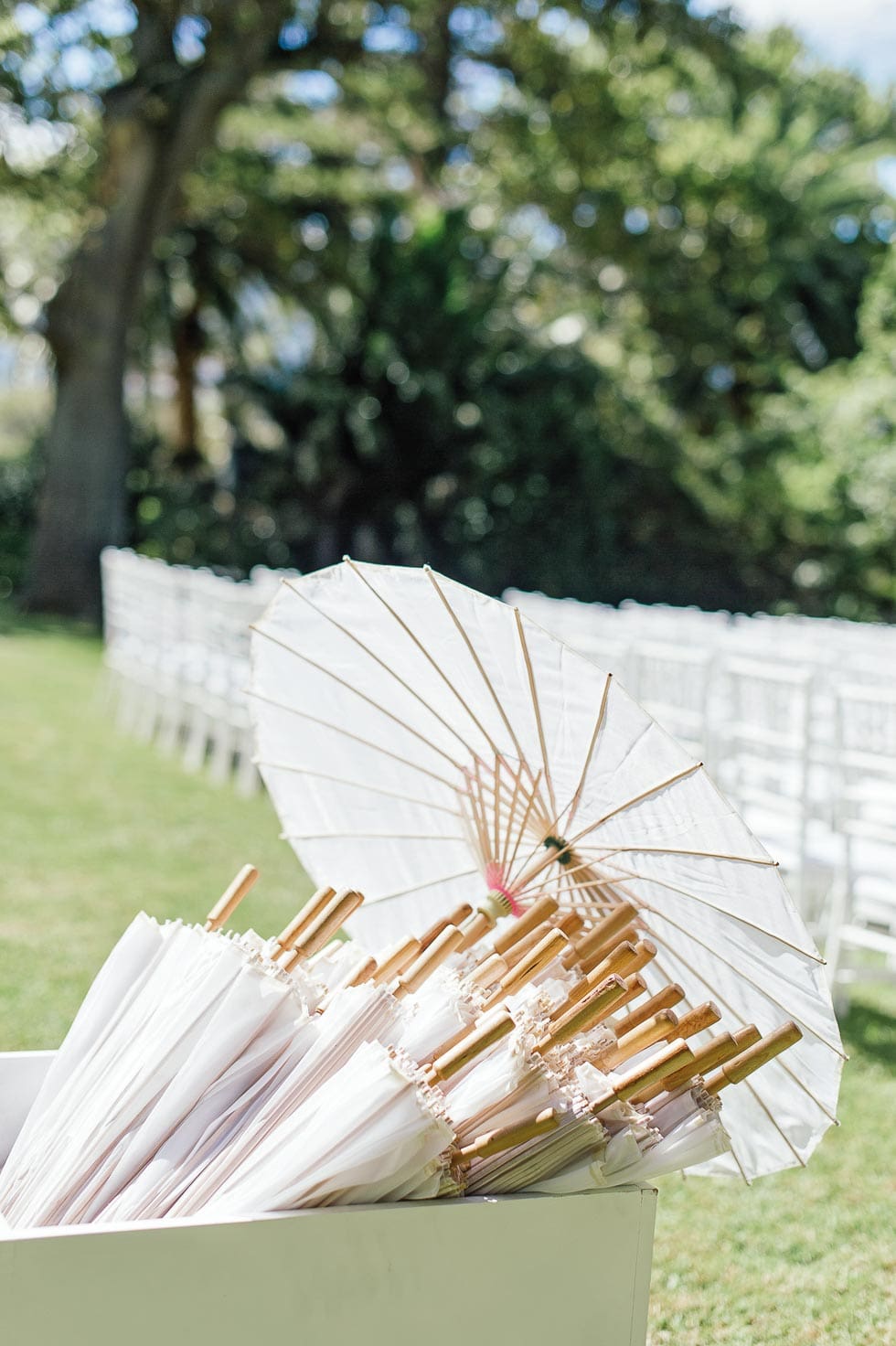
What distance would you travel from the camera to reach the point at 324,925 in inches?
87.8

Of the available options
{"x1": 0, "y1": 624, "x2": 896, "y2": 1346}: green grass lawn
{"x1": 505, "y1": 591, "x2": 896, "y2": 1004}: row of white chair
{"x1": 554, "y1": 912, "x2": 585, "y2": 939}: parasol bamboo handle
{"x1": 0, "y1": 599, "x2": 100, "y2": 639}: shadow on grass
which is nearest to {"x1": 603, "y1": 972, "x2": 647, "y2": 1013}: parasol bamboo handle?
{"x1": 554, "y1": 912, "x2": 585, "y2": 939}: parasol bamboo handle

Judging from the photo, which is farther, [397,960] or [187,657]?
[187,657]

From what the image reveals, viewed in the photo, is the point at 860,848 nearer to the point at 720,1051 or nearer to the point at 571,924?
the point at 571,924

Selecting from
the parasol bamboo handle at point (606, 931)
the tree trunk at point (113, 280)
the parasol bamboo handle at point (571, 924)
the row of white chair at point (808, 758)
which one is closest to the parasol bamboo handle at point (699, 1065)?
the parasol bamboo handle at point (606, 931)

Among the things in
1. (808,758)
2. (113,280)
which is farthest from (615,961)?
(113,280)

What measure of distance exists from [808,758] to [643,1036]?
323cm

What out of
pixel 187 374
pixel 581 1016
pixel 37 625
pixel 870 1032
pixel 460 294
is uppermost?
pixel 460 294

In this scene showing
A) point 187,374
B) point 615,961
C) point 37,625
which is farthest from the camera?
point 187,374

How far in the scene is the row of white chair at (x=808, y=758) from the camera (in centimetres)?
485

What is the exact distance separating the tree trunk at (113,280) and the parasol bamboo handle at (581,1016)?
625 inches

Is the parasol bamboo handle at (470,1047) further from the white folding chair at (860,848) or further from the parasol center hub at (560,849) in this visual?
the white folding chair at (860,848)

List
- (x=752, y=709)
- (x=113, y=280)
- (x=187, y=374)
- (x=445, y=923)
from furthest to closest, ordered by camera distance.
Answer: (x=187, y=374) < (x=113, y=280) < (x=752, y=709) < (x=445, y=923)

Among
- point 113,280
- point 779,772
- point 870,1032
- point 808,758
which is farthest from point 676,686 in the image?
point 113,280

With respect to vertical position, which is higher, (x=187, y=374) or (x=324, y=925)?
(x=187, y=374)
